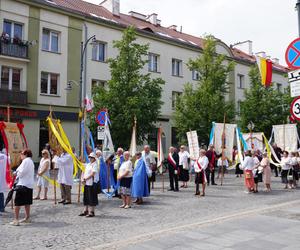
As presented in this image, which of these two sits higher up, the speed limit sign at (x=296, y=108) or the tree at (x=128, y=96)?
the tree at (x=128, y=96)

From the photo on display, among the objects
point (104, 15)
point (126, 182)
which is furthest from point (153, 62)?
point (126, 182)

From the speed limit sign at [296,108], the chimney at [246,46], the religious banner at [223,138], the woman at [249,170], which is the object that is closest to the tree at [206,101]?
the religious banner at [223,138]

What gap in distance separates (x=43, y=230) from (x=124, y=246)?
2.33 meters

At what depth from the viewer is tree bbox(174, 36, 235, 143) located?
90.5ft

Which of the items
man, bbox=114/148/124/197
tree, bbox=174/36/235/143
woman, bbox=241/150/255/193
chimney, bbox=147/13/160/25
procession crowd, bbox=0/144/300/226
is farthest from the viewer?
chimney, bbox=147/13/160/25

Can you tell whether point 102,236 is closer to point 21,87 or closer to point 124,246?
point 124,246

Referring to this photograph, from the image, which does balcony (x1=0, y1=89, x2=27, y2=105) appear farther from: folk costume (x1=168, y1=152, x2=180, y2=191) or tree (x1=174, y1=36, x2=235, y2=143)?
folk costume (x1=168, y1=152, x2=180, y2=191)

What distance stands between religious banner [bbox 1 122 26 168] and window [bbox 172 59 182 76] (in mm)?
24233

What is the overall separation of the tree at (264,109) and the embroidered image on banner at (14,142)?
24.6 metres

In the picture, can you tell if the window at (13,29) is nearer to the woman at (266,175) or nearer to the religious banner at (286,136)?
Result: the religious banner at (286,136)

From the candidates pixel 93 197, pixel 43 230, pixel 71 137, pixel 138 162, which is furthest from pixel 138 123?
pixel 43 230

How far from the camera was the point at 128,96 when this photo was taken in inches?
870

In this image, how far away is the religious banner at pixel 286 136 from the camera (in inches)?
852

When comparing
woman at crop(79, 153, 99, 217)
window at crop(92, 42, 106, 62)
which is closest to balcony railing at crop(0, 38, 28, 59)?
window at crop(92, 42, 106, 62)
